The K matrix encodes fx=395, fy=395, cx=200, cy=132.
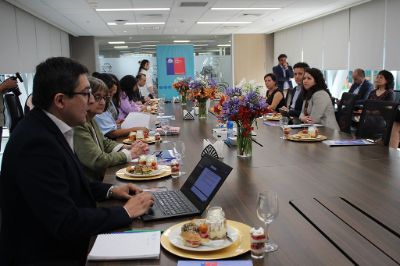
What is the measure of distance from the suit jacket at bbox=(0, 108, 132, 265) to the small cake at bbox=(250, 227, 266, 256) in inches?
19.4

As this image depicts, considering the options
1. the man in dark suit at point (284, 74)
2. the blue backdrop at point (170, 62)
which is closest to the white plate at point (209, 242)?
the man in dark suit at point (284, 74)

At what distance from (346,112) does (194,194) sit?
9.62 ft

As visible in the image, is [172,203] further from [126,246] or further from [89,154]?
[89,154]

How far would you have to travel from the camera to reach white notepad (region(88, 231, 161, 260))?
3.89ft

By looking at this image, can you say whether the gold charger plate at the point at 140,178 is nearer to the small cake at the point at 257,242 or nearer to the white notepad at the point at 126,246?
the white notepad at the point at 126,246

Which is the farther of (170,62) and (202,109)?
(170,62)

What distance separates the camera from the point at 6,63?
6.61 meters

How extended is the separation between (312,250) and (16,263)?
1.04 metres

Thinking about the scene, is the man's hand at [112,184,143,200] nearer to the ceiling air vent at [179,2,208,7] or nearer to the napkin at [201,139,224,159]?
the napkin at [201,139,224,159]

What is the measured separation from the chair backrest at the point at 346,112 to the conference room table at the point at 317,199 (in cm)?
133

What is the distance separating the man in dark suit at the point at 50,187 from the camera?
4.35ft

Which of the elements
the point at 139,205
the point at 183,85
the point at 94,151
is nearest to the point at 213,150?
the point at 94,151

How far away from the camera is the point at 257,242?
1.16 meters

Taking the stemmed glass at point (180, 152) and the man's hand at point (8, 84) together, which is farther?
the man's hand at point (8, 84)
